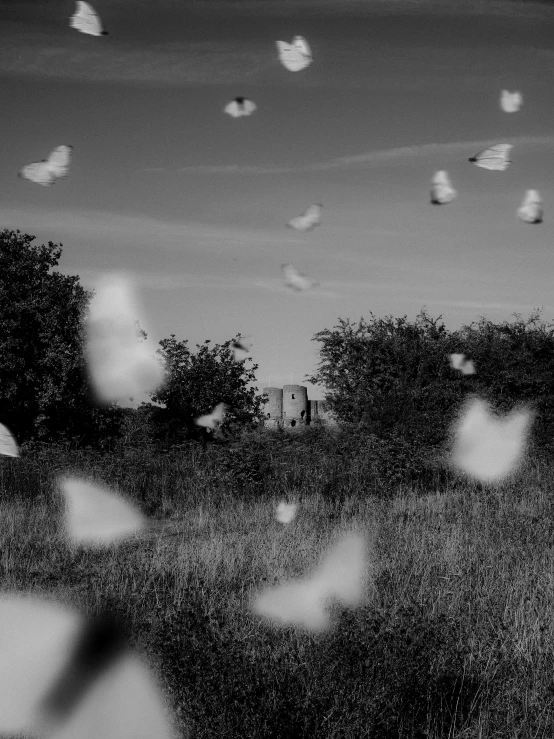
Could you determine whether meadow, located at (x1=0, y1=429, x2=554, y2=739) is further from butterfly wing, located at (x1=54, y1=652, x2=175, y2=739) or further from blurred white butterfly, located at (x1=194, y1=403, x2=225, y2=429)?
blurred white butterfly, located at (x1=194, y1=403, x2=225, y2=429)

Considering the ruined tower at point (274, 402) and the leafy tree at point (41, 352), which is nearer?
the leafy tree at point (41, 352)

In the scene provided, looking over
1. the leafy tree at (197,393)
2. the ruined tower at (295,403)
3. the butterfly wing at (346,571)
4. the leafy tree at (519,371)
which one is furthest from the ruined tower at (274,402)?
the butterfly wing at (346,571)

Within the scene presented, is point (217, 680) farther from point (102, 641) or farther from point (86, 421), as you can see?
point (86, 421)

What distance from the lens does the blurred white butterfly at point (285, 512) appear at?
8.24 meters

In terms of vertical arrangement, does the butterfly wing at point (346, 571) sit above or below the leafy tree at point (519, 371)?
above

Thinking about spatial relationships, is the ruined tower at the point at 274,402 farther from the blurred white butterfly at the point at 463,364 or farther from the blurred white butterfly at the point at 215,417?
the blurred white butterfly at the point at 463,364

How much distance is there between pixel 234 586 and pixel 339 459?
7.19m

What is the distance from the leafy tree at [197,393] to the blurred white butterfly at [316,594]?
13823 millimetres

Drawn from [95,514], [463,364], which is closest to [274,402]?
[463,364]

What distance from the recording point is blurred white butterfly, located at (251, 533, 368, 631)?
14.4 feet

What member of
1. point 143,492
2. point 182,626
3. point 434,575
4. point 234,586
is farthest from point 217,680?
point 143,492

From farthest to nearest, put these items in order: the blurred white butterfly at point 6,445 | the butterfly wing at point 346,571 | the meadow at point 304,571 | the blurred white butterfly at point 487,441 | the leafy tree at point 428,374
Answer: the leafy tree at point 428,374
the blurred white butterfly at point 6,445
the blurred white butterfly at point 487,441
the butterfly wing at point 346,571
the meadow at point 304,571

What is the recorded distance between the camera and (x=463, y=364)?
61.4ft

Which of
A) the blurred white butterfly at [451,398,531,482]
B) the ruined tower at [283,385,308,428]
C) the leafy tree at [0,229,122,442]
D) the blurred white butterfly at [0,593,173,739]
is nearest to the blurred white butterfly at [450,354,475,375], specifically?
the blurred white butterfly at [451,398,531,482]
